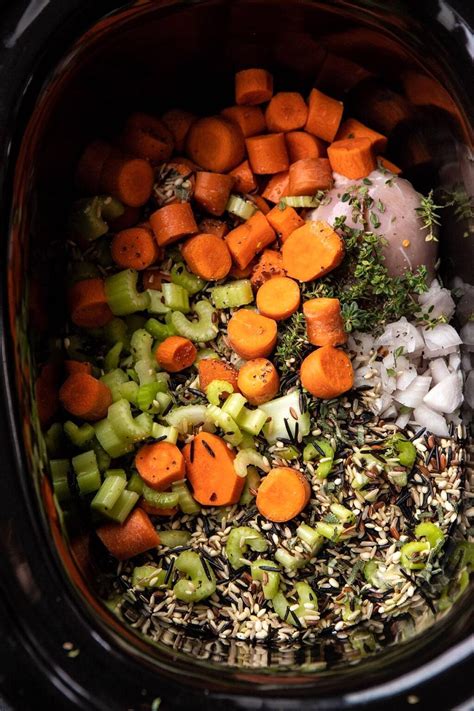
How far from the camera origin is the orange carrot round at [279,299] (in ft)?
7.57

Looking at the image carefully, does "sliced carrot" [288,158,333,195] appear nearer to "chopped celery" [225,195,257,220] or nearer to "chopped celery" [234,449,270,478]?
"chopped celery" [225,195,257,220]

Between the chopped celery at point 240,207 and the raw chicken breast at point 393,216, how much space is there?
0.63ft

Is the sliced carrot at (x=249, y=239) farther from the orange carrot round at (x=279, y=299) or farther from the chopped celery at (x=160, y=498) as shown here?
the chopped celery at (x=160, y=498)

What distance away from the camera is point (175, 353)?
7.55 ft

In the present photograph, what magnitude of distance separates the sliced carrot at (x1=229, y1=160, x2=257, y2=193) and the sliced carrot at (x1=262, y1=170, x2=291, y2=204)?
0.16 feet

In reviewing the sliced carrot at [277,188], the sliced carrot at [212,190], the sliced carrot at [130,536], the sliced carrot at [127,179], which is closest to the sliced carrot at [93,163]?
the sliced carrot at [127,179]

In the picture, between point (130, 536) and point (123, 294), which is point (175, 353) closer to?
point (123, 294)

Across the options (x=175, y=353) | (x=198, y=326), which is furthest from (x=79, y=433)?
(x=198, y=326)

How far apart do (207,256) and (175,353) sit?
0.30 meters

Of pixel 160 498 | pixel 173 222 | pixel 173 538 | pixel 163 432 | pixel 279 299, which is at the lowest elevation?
pixel 173 538

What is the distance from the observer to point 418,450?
233cm

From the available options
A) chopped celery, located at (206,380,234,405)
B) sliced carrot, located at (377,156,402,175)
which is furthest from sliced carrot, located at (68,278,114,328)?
sliced carrot, located at (377,156,402,175)

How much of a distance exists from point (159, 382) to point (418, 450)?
76 centimetres

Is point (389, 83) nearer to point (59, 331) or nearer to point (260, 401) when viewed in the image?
point (260, 401)
